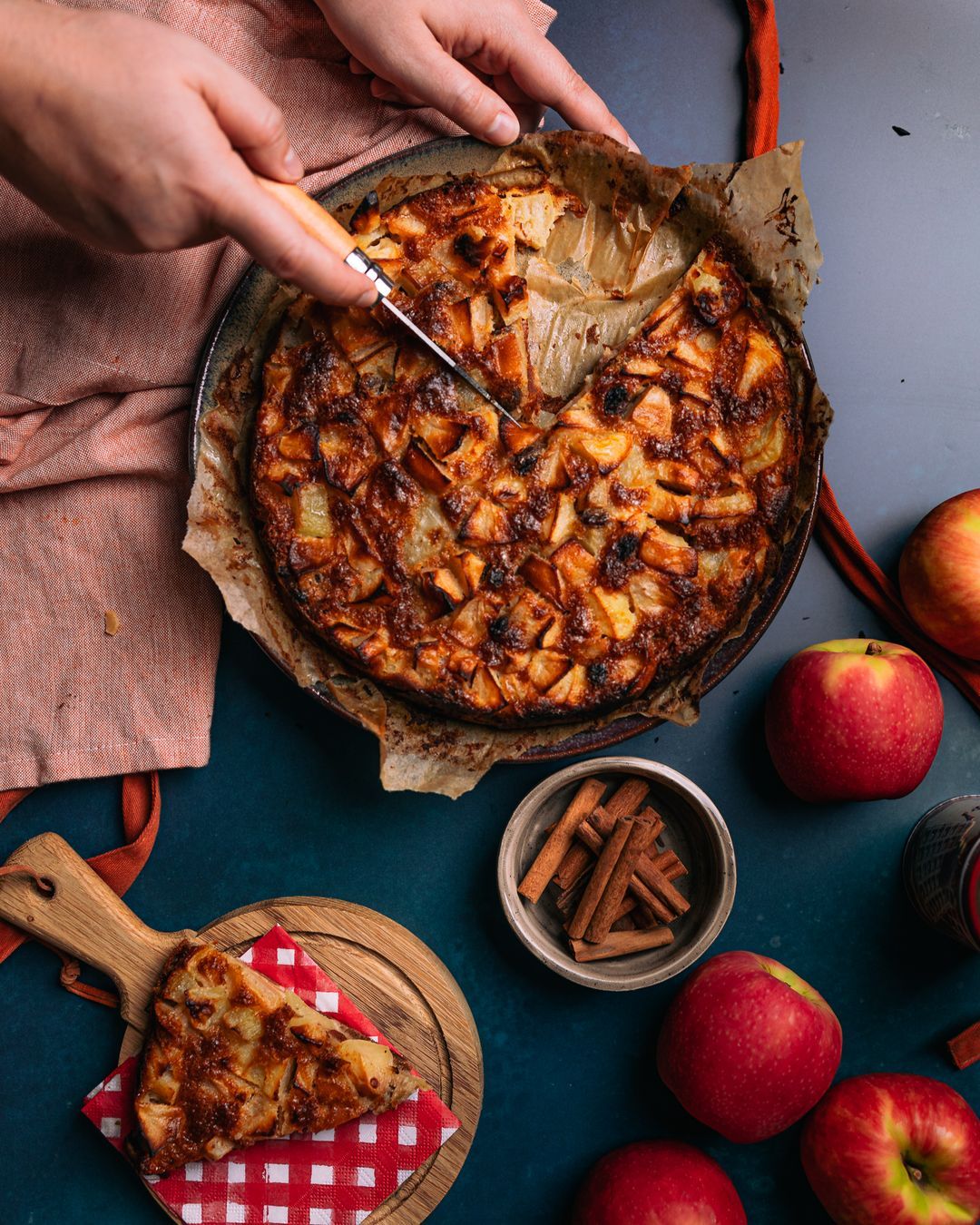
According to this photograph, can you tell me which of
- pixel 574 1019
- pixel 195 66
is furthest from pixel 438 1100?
pixel 195 66

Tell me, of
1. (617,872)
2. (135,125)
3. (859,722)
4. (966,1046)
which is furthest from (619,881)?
(135,125)

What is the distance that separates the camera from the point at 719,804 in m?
2.36

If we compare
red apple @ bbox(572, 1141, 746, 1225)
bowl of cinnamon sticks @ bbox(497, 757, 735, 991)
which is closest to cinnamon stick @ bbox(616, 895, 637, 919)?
bowl of cinnamon sticks @ bbox(497, 757, 735, 991)

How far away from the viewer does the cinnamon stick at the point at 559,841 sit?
87.4 inches

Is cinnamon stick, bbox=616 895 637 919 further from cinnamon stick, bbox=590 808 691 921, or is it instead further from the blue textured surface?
the blue textured surface

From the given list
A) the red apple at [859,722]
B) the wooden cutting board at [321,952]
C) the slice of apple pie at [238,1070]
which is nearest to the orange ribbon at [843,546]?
the red apple at [859,722]

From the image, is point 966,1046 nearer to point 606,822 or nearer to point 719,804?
point 719,804

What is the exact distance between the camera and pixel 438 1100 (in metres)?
2.23

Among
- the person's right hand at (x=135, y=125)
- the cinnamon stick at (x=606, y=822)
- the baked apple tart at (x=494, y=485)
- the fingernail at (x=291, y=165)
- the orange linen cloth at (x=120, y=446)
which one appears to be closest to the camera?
the person's right hand at (x=135, y=125)

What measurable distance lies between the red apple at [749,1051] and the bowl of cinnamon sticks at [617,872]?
0.37ft

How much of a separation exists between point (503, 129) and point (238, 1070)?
2.09 metres

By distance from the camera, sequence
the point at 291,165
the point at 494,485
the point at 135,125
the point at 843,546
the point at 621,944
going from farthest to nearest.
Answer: the point at 843,546
the point at 621,944
the point at 494,485
the point at 291,165
the point at 135,125

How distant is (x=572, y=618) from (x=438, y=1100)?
1148mm

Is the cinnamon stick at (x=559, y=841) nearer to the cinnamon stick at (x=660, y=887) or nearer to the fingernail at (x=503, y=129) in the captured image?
the cinnamon stick at (x=660, y=887)
